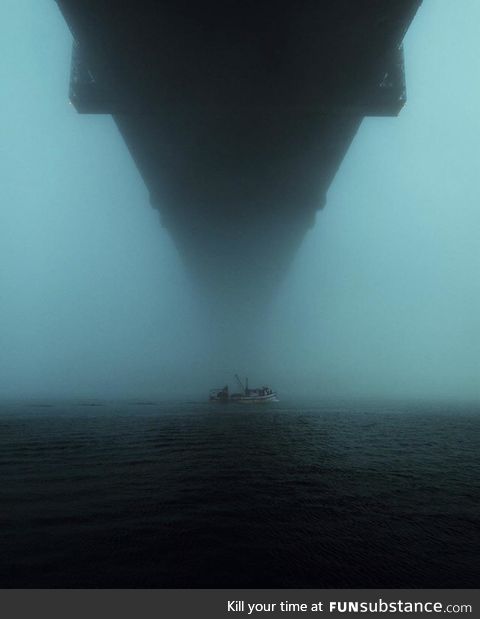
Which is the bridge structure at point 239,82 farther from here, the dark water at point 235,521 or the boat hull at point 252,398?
the boat hull at point 252,398

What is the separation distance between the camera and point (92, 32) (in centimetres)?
2391

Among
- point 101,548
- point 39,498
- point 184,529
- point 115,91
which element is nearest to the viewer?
point 101,548

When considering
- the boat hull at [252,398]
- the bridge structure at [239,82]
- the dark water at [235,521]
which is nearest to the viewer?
the dark water at [235,521]

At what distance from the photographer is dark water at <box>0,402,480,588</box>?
15.2 ft

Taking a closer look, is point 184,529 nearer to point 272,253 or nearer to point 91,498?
point 91,498

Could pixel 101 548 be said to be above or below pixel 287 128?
below

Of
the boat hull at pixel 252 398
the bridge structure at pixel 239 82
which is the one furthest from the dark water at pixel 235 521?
the boat hull at pixel 252 398

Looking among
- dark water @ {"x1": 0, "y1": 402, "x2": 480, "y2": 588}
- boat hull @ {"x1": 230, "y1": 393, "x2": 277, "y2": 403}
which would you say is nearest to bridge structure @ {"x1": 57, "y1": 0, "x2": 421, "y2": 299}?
dark water @ {"x1": 0, "y1": 402, "x2": 480, "y2": 588}

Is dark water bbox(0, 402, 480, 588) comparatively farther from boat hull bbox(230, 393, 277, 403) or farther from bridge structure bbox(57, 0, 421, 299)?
boat hull bbox(230, 393, 277, 403)

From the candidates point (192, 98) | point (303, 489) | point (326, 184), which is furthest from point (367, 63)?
point (303, 489)

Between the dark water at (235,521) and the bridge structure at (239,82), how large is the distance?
23568 mm

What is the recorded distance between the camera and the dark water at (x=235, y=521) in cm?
463
